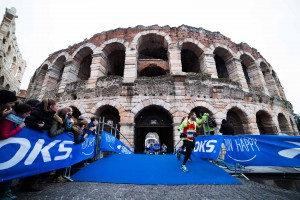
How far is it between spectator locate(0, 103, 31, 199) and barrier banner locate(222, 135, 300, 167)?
472 cm

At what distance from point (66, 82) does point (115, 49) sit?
14.9 feet

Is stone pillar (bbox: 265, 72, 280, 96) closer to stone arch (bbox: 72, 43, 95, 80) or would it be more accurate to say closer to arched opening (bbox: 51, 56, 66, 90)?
stone arch (bbox: 72, 43, 95, 80)

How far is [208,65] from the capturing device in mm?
10375

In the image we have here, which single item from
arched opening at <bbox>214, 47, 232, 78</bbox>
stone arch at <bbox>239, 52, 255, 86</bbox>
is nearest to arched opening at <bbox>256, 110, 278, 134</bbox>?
stone arch at <bbox>239, 52, 255, 86</bbox>

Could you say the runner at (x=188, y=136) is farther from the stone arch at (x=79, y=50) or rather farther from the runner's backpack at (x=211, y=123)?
the stone arch at (x=79, y=50)

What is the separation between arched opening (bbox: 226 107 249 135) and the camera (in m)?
9.34

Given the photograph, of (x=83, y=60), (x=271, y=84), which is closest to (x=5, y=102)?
(x=83, y=60)

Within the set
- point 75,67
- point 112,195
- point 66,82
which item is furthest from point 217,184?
point 75,67

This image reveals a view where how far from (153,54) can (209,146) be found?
34.5ft

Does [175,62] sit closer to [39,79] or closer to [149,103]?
[149,103]

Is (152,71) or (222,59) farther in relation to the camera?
(222,59)

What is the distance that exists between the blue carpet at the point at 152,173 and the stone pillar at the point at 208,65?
7022 millimetres

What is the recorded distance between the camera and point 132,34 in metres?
11.2

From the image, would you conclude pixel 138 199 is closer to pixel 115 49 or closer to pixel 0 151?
pixel 0 151
